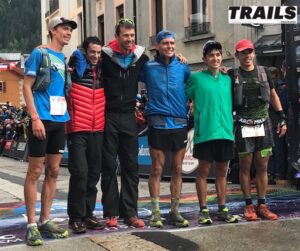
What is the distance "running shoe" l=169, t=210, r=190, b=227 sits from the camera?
18.3 ft

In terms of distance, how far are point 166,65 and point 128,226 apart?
1.69 meters

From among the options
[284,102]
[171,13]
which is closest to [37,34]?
[171,13]

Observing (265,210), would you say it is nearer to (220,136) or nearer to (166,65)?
(220,136)

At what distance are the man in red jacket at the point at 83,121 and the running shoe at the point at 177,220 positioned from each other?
92 cm

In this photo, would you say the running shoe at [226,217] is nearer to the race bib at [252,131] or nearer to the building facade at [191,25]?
the race bib at [252,131]

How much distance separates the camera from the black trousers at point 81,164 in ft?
17.3

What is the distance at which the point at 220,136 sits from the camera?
18.4ft

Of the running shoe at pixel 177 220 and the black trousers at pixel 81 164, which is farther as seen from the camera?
the running shoe at pixel 177 220

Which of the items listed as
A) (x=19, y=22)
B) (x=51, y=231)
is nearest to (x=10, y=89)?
(x=19, y=22)

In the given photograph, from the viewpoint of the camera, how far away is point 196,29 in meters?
17.8

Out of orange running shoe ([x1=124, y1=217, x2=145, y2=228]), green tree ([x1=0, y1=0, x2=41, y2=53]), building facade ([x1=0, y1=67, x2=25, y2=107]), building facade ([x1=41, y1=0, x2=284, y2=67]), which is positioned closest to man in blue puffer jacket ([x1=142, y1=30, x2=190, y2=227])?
orange running shoe ([x1=124, y1=217, x2=145, y2=228])

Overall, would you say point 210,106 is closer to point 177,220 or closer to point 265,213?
point 177,220

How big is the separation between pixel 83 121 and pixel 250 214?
207 cm

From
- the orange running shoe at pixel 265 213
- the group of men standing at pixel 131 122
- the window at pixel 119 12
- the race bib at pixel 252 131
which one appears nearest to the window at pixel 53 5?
the window at pixel 119 12
